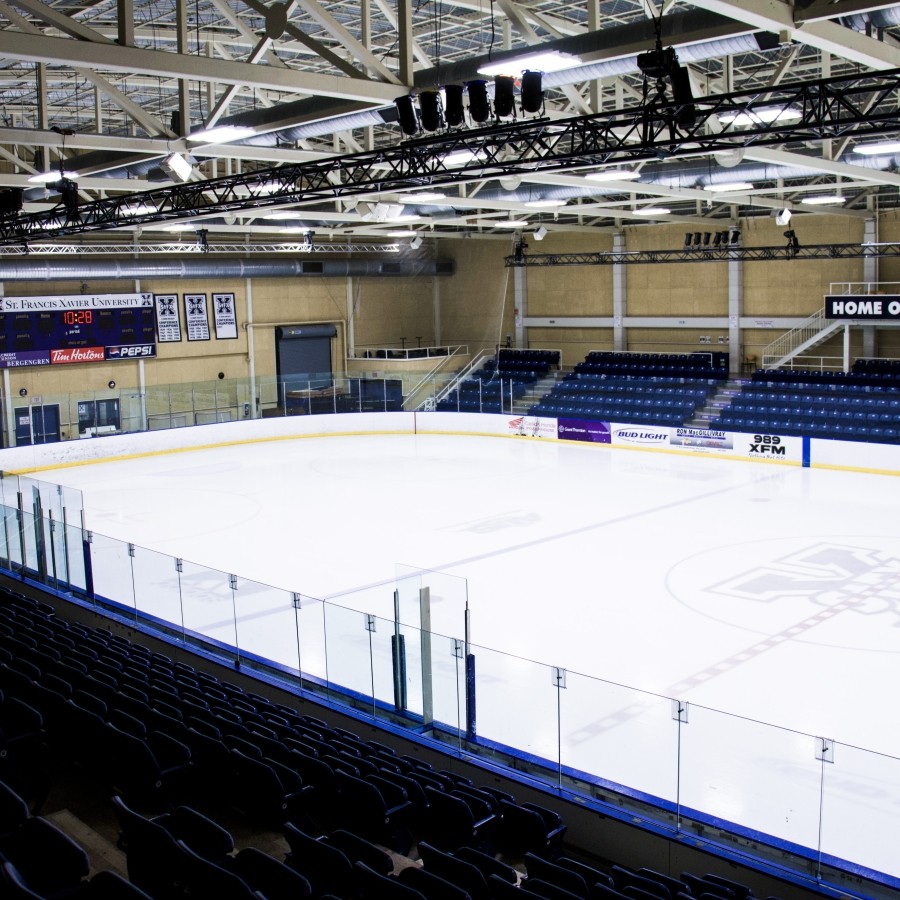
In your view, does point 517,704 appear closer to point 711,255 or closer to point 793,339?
point 711,255

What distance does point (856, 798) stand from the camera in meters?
7.38

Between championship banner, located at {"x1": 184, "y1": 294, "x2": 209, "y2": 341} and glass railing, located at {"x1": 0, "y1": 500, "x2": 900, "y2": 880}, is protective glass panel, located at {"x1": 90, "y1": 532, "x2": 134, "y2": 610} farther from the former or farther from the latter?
championship banner, located at {"x1": 184, "y1": 294, "x2": 209, "y2": 341}

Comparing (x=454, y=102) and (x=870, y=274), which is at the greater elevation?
(x=454, y=102)

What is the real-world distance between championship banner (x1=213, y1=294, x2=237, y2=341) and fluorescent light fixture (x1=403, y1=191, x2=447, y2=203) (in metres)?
14.9

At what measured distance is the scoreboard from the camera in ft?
109

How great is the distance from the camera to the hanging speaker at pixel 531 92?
38.3 feet

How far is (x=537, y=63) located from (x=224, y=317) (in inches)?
1179

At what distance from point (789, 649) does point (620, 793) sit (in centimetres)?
658

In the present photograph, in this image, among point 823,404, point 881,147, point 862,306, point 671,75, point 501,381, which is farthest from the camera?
point 501,381

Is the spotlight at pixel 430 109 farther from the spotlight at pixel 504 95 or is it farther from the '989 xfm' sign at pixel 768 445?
the '989 xfm' sign at pixel 768 445

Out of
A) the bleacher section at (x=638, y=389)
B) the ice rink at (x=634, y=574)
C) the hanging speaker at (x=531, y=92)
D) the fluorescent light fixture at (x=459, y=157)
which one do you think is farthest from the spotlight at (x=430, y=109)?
the bleacher section at (x=638, y=389)

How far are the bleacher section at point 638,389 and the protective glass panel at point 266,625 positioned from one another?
23.0 metres

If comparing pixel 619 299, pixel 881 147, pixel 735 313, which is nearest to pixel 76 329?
pixel 619 299

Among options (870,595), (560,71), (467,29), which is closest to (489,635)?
(870,595)
